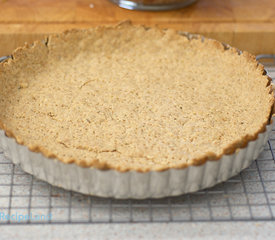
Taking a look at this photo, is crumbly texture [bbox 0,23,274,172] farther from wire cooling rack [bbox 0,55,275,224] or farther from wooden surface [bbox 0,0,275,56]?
wooden surface [bbox 0,0,275,56]

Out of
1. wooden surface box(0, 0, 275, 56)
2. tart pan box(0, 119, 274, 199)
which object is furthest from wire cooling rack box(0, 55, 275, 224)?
wooden surface box(0, 0, 275, 56)

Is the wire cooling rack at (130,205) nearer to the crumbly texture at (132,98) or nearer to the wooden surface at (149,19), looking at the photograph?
the crumbly texture at (132,98)

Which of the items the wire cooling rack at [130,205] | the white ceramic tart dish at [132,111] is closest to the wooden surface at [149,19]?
the white ceramic tart dish at [132,111]

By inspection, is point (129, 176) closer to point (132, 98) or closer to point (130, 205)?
point (130, 205)

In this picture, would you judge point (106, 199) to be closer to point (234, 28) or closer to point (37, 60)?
→ point (37, 60)

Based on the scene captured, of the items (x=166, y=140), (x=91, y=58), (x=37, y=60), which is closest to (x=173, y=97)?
(x=166, y=140)

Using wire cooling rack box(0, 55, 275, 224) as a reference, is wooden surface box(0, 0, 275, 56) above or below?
above

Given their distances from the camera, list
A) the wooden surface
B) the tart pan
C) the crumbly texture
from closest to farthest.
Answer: the tart pan < the crumbly texture < the wooden surface

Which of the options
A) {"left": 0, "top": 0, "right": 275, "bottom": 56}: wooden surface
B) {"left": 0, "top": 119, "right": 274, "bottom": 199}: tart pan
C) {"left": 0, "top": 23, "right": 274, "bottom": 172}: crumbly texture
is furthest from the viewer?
{"left": 0, "top": 0, "right": 275, "bottom": 56}: wooden surface
